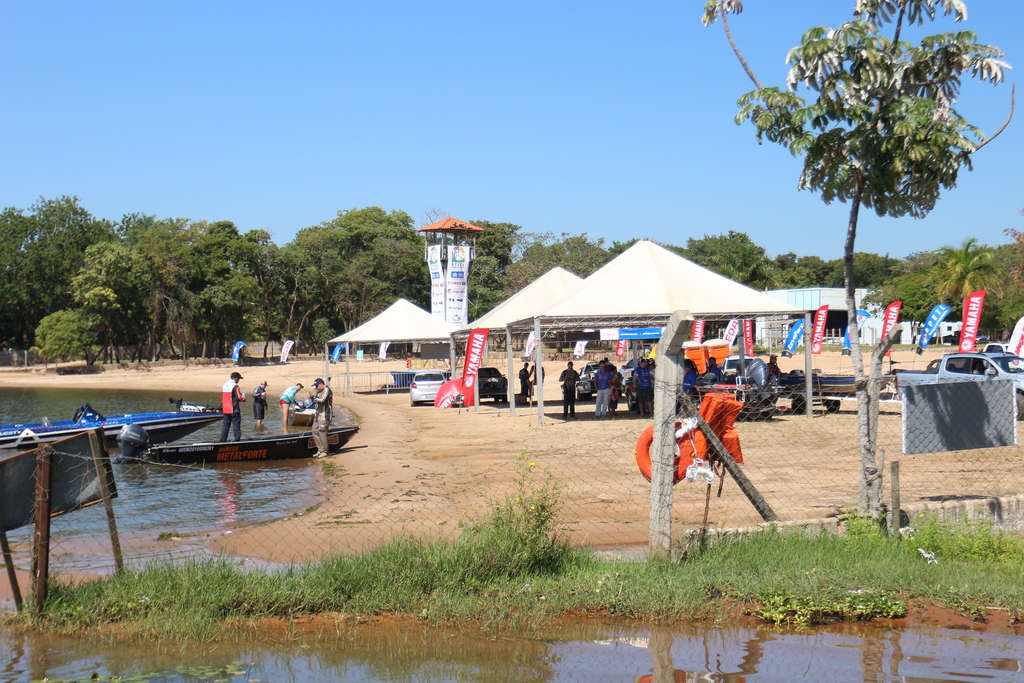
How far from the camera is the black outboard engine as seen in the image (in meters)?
17.9

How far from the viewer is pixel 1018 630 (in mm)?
5910

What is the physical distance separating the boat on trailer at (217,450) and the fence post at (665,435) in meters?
12.9

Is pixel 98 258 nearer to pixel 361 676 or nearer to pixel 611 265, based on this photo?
pixel 611 265

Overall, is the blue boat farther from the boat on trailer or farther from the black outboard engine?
the boat on trailer

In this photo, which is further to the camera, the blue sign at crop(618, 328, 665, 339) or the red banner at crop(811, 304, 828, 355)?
the blue sign at crop(618, 328, 665, 339)

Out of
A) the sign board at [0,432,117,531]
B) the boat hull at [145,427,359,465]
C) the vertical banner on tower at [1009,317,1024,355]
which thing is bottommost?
the boat hull at [145,427,359,465]

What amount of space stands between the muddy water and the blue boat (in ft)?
46.8

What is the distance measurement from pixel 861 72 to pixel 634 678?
19.3 feet

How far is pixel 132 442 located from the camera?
18.0 m

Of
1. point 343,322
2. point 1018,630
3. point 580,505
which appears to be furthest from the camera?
point 343,322

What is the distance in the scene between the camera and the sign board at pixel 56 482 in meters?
6.34

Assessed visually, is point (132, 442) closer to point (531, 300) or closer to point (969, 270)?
point (531, 300)

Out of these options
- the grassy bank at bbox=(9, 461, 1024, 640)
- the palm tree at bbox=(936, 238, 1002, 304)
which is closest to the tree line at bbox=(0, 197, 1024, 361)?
the palm tree at bbox=(936, 238, 1002, 304)

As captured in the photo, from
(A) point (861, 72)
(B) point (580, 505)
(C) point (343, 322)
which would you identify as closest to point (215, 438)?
(B) point (580, 505)
